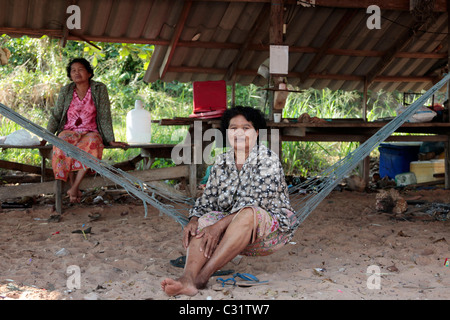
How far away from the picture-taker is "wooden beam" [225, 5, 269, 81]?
4905 millimetres

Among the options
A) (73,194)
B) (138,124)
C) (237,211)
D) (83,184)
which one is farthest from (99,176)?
(237,211)

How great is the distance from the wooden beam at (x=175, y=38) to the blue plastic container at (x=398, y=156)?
9.77 feet

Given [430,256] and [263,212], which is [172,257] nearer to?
[263,212]

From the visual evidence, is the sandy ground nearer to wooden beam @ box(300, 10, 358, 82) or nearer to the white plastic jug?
the white plastic jug

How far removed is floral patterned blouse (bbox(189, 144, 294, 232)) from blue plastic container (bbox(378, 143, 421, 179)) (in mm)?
4142

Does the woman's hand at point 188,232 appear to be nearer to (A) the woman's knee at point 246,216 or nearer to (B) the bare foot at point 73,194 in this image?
(A) the woman's knee at point 246,216

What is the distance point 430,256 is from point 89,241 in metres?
2.09

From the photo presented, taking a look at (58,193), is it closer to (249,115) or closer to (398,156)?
(249,115)

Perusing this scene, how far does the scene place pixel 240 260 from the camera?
9.05ft

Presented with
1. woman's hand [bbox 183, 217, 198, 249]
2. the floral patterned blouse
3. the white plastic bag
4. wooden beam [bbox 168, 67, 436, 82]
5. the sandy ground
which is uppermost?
wooden beam [bbox 168, 67, 436, 82]

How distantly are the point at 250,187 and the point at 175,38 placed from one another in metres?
2.91

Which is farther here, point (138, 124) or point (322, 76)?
point (322, 76)

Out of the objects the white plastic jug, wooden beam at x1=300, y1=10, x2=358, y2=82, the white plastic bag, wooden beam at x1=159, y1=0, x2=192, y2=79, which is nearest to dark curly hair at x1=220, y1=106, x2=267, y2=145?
the white plastic bag
